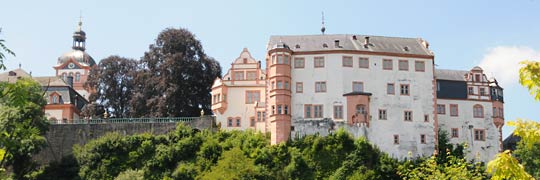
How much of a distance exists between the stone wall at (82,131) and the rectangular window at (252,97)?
343cm

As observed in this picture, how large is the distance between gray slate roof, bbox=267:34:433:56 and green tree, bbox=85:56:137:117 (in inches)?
676

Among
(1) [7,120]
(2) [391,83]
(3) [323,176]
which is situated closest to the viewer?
(1) [7,120]

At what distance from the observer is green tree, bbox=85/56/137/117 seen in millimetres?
72375

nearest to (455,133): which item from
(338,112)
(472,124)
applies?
(472,124)

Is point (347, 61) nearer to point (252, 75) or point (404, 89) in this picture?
point (404, 89)

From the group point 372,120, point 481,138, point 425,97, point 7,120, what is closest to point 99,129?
point 7,120

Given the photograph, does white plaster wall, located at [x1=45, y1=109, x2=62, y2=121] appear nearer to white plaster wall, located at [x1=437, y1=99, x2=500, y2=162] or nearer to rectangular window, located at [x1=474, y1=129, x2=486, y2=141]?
white plaster wall, located at [x1=437, y1=99, x2=500, y2=162]

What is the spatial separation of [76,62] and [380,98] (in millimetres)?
60516

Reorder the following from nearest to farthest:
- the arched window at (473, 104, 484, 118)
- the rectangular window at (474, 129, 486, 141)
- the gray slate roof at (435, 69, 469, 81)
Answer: the rectangular window at (474, 129, 486, 141) → the arched window at (473, 104, 484, 118) → the gray slate roof at (435, 69, 469, 81)

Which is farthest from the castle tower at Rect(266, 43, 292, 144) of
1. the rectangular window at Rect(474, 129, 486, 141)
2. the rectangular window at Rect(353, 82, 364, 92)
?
the rectangular window at Rect(474, 129, 486, 141)

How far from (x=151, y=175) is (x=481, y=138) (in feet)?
93.9

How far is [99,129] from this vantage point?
6131 centimetres

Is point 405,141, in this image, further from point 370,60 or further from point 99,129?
point 99,129

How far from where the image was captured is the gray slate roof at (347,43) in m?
61.1
